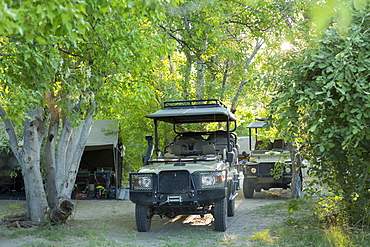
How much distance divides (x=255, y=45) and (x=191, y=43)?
6.38 m

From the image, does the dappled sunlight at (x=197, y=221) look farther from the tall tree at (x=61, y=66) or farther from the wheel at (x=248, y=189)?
the wheel at (x=248, y=189)

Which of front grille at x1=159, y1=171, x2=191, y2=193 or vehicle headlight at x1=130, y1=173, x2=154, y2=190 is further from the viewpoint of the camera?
vehicle headlight at x1=130, y1=173, x2=154, y2=190

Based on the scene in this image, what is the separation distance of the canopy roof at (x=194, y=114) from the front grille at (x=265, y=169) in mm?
3253

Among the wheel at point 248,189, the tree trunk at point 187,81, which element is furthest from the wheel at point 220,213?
the tree trunk at point 187,81

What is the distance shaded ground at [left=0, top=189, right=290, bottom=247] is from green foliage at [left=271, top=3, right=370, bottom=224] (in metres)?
2.16

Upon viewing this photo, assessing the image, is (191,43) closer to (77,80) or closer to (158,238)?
(77,80)

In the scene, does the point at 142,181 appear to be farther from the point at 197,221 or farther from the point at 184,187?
the point at 197,221

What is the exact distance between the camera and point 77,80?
7.91 m

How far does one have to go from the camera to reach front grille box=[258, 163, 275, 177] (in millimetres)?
13133

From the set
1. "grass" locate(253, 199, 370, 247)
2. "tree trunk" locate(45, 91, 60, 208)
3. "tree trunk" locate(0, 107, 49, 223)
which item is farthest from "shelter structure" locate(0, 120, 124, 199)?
"grass" locate(253, 199, 370, 247)

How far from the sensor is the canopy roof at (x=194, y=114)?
9.38 meters

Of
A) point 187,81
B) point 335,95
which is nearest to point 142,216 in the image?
point 335,95

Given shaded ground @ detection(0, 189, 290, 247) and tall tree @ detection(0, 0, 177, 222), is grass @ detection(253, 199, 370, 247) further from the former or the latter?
tall tree @ detection(0, 0, 177, 222)

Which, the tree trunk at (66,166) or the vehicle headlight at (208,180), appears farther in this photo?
the tree trunk at (66,166)
